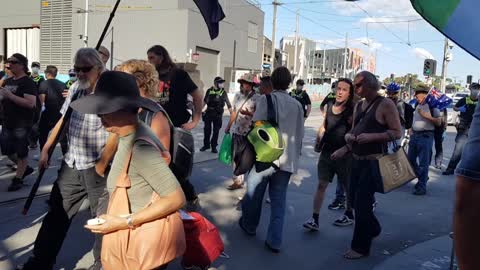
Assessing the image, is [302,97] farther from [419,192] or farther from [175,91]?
[175,91]

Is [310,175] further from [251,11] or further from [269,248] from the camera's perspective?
[251,11]

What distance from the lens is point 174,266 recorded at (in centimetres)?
410

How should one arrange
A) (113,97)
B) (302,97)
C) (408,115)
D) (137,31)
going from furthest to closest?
(137,31) < (302,97) < (408,115) < (113,97)

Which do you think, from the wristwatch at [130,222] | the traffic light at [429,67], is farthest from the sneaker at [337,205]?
the traffic light at [429,67]

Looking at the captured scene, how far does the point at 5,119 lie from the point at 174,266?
3.91 m

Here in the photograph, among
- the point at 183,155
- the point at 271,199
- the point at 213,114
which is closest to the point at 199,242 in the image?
the point at 183,155

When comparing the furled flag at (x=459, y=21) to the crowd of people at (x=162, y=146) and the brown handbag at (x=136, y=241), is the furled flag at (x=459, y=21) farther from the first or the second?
the brown handbag at (x=136, y=241)

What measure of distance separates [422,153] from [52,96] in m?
6.57

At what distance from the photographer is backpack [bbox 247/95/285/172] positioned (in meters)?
4.54

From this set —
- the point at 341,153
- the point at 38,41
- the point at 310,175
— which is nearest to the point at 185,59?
the point at 38,41

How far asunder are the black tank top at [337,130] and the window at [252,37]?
116 ft

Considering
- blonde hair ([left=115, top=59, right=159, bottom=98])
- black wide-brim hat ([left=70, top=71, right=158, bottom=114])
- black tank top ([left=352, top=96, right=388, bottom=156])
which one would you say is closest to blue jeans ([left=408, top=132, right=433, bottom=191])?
black tank top ([left=352, top=96, right=388, bottom=156])

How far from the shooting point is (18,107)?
21.0ft

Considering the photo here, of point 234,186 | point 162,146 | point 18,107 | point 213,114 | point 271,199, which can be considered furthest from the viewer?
point 213,114
